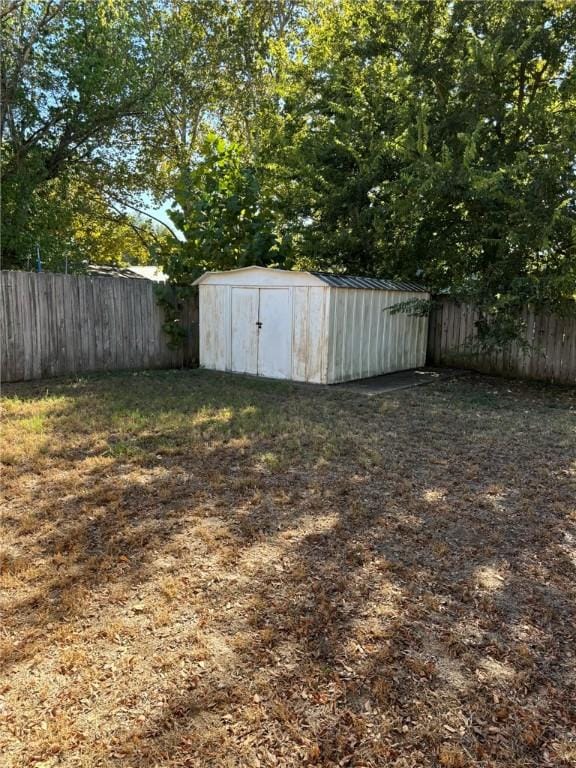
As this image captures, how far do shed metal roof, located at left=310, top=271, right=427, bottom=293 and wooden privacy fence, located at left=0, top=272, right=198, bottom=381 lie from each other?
11.4 feet

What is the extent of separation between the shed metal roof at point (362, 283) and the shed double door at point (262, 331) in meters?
0.67

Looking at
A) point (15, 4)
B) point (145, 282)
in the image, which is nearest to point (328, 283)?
point (145, 282)

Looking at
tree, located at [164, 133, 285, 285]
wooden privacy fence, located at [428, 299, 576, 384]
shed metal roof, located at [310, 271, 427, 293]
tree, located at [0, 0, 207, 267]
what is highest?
tree, located at [0, 0, 207, 267]

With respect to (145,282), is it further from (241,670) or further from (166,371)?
(241,670)

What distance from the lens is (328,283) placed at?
7777 mm

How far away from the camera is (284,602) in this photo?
244cm

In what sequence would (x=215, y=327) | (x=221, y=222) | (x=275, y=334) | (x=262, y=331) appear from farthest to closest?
(x=221, y=222) → (x=215, y=327) → (x=262, y=331) → (x=275, y=334)

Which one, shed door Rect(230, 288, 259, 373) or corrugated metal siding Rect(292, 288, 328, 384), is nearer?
corrugated metal siding Rect(292, 288, 328, 384)

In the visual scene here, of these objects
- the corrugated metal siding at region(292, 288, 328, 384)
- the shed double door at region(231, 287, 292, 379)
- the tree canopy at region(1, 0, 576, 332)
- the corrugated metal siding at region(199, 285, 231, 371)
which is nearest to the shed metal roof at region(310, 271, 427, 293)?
the corrugated metal siding at region(292, 288, 328, 384)

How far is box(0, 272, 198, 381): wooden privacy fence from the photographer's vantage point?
7.96 meters

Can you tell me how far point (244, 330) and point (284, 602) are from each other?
680 cm

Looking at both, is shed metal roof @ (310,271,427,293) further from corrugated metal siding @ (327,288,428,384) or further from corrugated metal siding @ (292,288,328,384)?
corrugated metal siding @ (292,288,328,384)

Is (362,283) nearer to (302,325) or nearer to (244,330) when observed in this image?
(302,325)

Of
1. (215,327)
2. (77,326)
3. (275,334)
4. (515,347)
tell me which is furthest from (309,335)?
(515,347)
